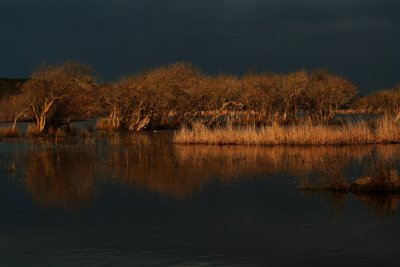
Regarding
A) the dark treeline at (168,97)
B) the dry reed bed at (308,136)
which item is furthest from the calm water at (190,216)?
the dark treeline at (168,97)

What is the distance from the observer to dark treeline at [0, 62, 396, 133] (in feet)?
143

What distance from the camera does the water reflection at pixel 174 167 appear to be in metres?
16.4

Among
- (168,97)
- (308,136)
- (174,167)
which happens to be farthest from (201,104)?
(174,167)

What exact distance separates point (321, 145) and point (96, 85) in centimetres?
1992

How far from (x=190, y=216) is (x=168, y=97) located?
Result: 1434 inches

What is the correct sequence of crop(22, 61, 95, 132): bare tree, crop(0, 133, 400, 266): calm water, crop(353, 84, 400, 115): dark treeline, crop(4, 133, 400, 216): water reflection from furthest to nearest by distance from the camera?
crop(353, 84, 400, 115): dark treeline
crop(22, 61, 95, 132): bare tree
crop(4, 133, 400, 216): water reflection
crop(0, 133, 400, 266): calm water

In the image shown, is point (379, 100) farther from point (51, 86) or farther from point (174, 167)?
point (174, 167)

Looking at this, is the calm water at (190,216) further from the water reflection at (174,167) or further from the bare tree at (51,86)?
the bare tree at (51,86)

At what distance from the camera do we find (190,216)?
1313 cm

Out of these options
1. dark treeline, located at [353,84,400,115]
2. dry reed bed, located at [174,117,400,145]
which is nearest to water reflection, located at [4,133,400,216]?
dry reed bed, located at [174,117,400,145]

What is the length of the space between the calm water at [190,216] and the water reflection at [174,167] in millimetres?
60

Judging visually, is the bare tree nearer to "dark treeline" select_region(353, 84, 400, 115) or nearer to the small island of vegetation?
the small island of vegetation

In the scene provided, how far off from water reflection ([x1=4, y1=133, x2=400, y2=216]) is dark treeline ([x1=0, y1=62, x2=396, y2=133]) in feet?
26.8

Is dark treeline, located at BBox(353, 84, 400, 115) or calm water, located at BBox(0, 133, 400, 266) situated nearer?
calm water, located at BBox(0, 133, 400, 266)
